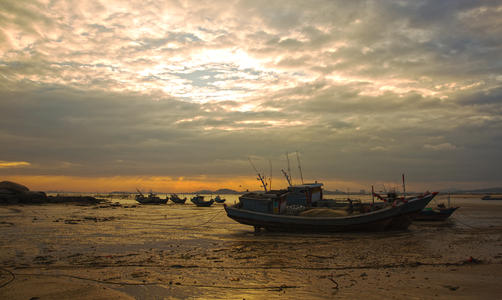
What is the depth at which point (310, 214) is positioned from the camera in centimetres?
2208

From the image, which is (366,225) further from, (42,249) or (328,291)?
(42,249)

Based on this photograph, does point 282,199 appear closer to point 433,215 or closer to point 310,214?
point 310,214

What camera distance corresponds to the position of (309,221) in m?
21.0

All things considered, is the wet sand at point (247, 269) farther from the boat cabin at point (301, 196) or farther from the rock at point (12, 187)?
the rock at point (12, 187)

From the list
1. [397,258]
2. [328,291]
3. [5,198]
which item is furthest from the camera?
[5,198]

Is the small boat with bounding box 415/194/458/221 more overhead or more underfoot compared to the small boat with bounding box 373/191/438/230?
more underfoot

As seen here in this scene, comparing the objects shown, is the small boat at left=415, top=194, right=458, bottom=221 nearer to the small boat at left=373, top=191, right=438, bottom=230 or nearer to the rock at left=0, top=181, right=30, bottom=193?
the small boat at left=373, top=191, right=438, bottom=230

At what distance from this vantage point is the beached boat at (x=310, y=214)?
20.3 meters

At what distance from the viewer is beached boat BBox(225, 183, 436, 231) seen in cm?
2034

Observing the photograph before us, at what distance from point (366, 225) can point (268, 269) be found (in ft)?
40.4

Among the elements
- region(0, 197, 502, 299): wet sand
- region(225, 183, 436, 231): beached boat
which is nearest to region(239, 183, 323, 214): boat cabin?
region(225, 183, 436, 231): beached boat

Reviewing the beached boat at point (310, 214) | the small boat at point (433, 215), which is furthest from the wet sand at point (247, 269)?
the small boat at point (433, 215)

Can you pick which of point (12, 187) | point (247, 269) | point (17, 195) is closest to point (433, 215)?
point (247, 269)

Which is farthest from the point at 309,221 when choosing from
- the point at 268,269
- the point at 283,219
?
the point at 268,269
